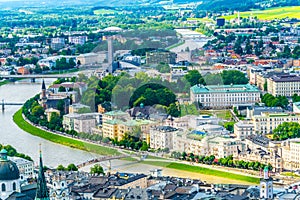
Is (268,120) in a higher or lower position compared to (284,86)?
higher

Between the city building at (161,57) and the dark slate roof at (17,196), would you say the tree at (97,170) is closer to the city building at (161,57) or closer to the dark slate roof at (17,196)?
the dark slate roof at (17,196)

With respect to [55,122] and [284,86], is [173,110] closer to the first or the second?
[55,122]

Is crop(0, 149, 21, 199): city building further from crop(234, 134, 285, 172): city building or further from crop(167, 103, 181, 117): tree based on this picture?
crop(167, 103, 181, 117): tree

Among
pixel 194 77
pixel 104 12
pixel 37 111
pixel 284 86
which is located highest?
pixel 194 77

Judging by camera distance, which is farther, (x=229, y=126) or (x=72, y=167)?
(x=229, y=126)

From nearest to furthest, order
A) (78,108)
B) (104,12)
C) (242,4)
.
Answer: (78,108), (242,4), (104,12)

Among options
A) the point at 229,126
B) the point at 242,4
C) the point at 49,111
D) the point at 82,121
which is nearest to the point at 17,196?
the point at 229,126
